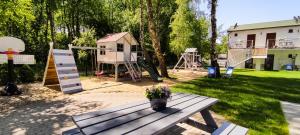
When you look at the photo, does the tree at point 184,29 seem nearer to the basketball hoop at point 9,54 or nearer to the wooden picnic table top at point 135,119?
the basketball hoop at point 9,54

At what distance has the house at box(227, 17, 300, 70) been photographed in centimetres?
2597

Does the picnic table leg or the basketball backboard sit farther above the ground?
the basketball backboard

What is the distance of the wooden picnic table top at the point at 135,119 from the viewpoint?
269 centimetres

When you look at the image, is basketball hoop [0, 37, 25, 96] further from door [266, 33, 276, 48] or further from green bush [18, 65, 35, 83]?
door [266, 33, 276, 48]

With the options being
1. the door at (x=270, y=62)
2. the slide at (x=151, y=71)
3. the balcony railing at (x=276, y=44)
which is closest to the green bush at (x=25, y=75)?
the slide at (x=151, y=71)

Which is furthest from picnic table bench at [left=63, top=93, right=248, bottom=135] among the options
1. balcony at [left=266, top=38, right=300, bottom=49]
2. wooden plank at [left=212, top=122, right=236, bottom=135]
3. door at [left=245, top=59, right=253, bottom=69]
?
door at [left=245, top=59, right=253, bottom=69]

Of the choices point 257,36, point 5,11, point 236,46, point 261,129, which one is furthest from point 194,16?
point 261,129

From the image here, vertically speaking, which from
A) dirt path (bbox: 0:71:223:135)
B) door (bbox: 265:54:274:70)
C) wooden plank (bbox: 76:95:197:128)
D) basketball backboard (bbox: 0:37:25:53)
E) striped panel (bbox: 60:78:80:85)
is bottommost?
dirt path (bbox: 0:71:223:135)

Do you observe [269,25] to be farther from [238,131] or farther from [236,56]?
[238,131]

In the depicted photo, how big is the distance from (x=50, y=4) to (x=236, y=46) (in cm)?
2379

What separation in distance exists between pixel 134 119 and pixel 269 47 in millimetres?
29405

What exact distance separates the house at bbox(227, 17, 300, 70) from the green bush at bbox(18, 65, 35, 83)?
72.5ft

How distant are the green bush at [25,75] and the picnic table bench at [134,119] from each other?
10456 millimetres

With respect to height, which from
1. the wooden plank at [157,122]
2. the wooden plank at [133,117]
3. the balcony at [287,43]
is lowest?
the wooden plank at [157,122]
